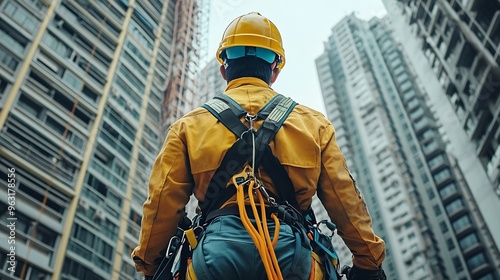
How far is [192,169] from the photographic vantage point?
8.64ft

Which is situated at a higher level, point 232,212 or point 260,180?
point 260,180

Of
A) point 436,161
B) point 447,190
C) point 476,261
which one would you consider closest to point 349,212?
point 476,261

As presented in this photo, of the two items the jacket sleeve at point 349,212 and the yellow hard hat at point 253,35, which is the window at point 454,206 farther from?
the jacket sleeve at point 349,212

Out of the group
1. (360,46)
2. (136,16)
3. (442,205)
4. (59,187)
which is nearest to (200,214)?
(59,187)

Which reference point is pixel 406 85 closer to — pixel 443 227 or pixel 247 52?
pixel 443 227

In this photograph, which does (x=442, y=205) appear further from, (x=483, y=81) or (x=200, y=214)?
(x=200, y=214)

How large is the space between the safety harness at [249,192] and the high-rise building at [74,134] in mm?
18844

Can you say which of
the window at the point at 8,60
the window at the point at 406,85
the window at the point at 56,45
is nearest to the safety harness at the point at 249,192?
the window at the point at 8,60

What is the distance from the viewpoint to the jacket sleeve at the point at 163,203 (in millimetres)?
2570

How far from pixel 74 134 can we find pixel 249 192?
2630 centimetres

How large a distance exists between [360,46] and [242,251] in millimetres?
86996

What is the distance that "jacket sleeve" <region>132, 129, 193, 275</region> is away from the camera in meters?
2.57

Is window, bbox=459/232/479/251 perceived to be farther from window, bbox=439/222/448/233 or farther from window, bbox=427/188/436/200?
window, bbox=427/188/436/200

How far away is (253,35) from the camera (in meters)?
3.31
